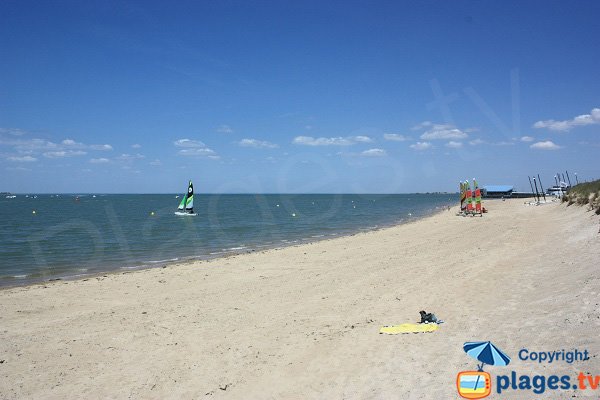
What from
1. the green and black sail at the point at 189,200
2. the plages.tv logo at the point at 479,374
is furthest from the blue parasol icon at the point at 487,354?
the green and black sail at the point at 189,200

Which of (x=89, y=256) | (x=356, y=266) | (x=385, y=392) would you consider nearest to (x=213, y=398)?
(x=385, y=392)

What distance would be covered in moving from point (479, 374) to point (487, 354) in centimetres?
41

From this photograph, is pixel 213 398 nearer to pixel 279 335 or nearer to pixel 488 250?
pixel 279 335

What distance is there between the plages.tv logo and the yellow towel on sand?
4.41 feet

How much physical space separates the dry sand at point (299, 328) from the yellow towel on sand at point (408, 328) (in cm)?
20

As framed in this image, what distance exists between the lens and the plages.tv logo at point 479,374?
16.1 ft

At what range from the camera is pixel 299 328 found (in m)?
8.43

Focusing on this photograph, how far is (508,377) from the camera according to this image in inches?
201

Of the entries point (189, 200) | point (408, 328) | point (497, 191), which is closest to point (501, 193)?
point (497, 191)

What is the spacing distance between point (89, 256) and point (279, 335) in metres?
16.8
